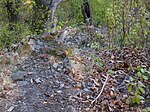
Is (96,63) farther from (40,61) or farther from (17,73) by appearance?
(17,73)

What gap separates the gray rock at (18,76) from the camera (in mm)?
3646

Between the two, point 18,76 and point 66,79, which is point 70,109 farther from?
point 18,76

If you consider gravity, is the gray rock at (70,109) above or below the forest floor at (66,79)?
below

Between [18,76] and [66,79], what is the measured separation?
586 millimetres

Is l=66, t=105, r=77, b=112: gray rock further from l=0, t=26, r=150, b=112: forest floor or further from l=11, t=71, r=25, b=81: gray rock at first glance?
l=11, t=71, r=25, b=81: gray rock

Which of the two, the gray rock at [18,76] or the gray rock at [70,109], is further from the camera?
the gray rock at [18,76]

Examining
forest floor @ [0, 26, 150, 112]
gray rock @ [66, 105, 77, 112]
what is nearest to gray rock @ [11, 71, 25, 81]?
forest floor @ [0, 26, 150, 112]

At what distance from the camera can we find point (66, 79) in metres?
3.68

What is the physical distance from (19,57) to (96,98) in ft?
4.57

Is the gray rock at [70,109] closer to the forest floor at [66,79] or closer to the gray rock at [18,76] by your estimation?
the forest floor at [66,79]

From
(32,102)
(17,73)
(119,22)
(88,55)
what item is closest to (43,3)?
(119,22)

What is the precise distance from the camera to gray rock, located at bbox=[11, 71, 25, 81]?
3646 millimetres

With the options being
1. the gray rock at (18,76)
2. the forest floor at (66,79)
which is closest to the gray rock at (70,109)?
the forest floor at (66,79)

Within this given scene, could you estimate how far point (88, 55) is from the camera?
14.7 ft
